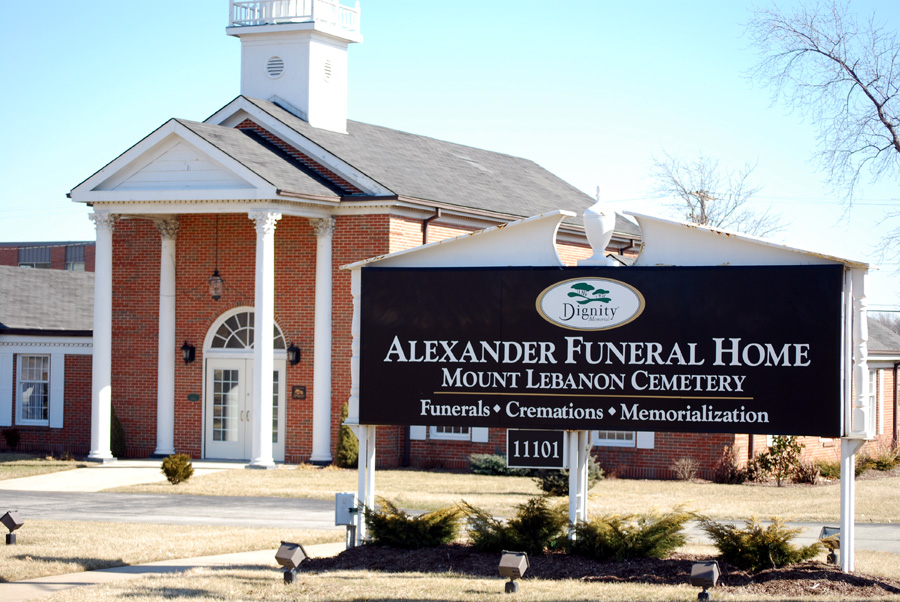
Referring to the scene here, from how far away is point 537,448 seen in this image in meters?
A: 13.1

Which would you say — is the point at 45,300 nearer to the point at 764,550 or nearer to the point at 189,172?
the point at 189,172

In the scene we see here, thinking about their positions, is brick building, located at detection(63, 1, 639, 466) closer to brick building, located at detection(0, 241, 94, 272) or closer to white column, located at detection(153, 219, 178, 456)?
white column, located at detection(153, 219, 178, 456)

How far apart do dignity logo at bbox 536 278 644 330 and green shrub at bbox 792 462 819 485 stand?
14082 millimetres

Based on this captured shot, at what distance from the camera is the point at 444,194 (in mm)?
27938

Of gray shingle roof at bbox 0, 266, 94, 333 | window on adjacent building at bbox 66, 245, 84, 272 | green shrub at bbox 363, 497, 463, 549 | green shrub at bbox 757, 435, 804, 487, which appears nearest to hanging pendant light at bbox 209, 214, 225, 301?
gray shingle roof at bbox 0, 266, 94, 333

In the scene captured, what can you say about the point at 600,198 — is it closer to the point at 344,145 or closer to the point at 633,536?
the point at 633,536

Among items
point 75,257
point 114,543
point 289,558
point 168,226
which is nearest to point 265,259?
point 168,226

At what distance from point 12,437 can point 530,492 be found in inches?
577

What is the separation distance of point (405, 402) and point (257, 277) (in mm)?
12590

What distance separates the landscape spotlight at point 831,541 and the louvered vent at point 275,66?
806 inches

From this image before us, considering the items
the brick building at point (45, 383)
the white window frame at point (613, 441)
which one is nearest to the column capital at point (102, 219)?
the brick building at point (45, 383)

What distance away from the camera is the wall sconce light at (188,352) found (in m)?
27.7

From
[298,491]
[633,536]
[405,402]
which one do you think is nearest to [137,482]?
[298,491]

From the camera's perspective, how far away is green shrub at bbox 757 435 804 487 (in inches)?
993
